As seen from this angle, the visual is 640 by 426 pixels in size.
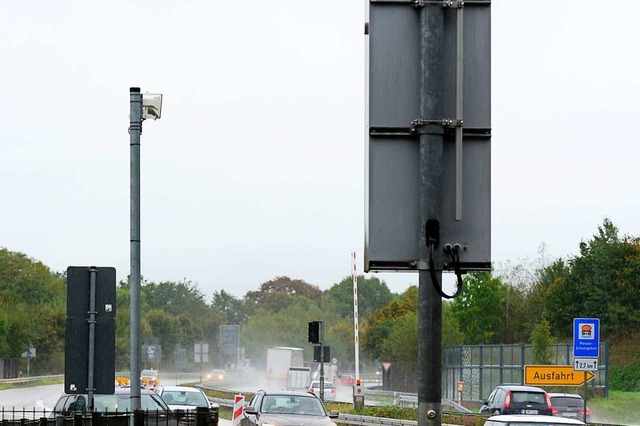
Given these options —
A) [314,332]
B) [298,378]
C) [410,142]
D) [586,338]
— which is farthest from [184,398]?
[298,378]

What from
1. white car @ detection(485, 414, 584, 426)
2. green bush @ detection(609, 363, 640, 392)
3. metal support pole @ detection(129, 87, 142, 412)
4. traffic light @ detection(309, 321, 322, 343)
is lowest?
green bush @ detection(609, 363, 640, 392)

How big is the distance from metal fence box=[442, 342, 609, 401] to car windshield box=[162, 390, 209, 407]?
28629 millimetres

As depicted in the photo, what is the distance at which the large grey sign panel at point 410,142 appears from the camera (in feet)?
27.1

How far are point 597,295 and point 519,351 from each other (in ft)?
99.0

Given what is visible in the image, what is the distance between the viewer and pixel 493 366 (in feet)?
223

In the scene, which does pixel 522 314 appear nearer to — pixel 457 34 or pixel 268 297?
pixel 268 297

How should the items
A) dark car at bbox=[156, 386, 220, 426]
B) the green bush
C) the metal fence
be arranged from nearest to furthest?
dark car at bbox=[156, 386, 220, 426] < the metal fence < the green bush

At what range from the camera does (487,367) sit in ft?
225

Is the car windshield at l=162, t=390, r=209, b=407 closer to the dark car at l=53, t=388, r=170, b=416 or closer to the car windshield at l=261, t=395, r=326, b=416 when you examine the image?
the car windshield at l=261, t=395, r=326, b=416

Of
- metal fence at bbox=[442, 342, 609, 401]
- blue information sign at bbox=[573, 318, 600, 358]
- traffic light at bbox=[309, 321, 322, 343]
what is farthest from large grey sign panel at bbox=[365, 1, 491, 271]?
metal fence at bbox=[442, 342, 609, 401]

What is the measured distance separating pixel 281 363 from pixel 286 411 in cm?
8747

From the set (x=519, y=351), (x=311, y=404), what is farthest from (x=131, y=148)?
(x=519, y=351)

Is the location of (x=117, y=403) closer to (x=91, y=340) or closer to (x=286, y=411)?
(x=286, y=411)

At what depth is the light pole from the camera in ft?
53.6
